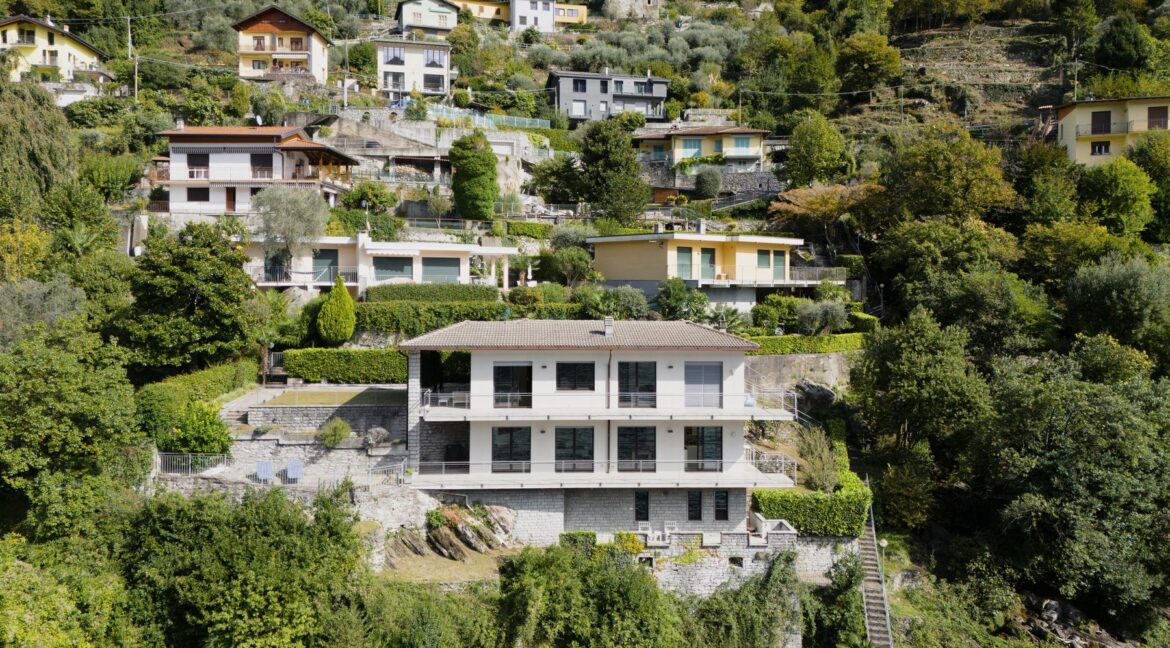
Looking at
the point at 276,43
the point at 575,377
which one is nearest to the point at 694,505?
the point at 575,377

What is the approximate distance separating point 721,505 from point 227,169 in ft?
94.2

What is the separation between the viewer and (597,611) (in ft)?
70.6

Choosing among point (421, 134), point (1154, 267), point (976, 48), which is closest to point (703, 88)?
point (976, 48)

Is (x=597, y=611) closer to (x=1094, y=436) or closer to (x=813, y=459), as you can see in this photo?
(x=813, y=459)

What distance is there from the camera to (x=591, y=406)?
25047mm

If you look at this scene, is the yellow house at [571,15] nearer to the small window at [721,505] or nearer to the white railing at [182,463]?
the small window at [721,505]

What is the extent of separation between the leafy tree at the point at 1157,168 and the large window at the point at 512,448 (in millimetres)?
33190

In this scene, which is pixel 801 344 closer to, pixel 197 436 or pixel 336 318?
pixel 336 318

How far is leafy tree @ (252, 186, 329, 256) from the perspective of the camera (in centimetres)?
3531

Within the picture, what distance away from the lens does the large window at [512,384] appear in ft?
81.9

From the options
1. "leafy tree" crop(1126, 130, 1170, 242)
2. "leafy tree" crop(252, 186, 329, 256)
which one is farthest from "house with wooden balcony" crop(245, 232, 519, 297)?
"leafy tree" crop(1126, 130, 1170, 242)

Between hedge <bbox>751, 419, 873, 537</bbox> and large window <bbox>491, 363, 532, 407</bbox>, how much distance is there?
7.29 metres

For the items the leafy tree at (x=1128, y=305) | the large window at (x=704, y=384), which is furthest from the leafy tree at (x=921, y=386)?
the leafy tree at (x=1128, y=305)

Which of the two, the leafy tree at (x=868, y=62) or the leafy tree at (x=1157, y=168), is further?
the leafy tree at (x=868, y=62)
